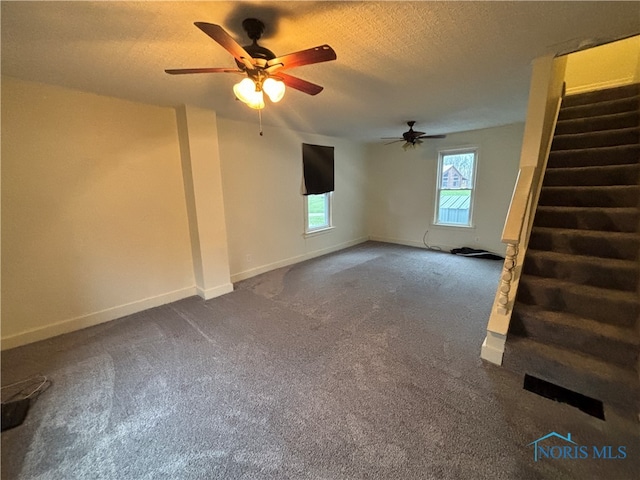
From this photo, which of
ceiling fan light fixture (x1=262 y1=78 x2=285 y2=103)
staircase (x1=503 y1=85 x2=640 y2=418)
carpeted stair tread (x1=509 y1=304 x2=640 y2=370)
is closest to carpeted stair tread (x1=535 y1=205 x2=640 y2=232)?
staircase (x1=503 y1=85 x2=640 y2=418)

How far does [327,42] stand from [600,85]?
4.59 metres

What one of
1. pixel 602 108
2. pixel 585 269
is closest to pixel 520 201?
pixel 585 269

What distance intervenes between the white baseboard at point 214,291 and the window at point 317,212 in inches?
72.1

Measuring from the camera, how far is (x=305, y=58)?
1373 mm

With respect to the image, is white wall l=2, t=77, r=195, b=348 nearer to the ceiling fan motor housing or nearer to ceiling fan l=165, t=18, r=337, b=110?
ceiling fan l=165, t=18, r=337, b=110

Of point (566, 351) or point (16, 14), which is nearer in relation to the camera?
point (16, 14)

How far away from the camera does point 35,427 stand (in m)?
1.57

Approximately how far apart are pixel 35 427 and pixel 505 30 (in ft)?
12.0

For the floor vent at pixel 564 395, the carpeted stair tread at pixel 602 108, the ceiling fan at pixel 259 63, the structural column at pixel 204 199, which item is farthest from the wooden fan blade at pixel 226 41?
the carpeted stair tread at pixel 602 108

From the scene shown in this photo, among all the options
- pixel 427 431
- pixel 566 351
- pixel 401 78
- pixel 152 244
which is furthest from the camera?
pixel 152 244

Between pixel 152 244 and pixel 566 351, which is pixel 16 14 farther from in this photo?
pixel 566 351

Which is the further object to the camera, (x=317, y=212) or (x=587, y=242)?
(x=317, y=212)

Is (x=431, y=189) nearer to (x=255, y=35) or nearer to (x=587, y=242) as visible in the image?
(x=587, y=242)

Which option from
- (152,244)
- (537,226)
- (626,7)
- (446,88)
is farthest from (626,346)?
(152,244)
